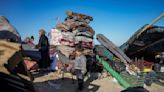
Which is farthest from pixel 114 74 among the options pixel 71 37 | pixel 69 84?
pixel 71 37

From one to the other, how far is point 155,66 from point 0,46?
14.0 m

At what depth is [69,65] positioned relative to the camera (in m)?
11.6

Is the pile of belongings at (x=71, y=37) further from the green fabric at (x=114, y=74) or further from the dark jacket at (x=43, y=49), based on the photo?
the dark jacket at (x=43, y=49)

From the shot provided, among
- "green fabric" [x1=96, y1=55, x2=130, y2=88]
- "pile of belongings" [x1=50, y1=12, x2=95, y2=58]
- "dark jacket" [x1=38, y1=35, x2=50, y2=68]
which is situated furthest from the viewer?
"pile of belongings" [x1=50, y1=12, x2=95, y2=58]

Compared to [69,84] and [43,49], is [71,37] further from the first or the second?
[69,84]

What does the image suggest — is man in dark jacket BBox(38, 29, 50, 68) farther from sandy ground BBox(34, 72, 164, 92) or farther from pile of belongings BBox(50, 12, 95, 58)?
pile of belongings BBox(50, 12, 95, 58)

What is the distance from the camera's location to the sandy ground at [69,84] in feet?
31.4

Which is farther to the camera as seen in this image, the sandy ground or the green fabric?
the green fabric

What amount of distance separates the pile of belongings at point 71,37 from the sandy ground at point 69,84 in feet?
6.08

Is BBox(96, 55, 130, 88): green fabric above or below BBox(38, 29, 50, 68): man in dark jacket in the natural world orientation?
below

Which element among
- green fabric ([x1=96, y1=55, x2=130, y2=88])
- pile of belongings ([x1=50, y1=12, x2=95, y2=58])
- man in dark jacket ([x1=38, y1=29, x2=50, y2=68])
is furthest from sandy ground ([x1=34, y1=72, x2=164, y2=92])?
pile of belongings ([x1=50, y1=12, x2=95, y2=58])

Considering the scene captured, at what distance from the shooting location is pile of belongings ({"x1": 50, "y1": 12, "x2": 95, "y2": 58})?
1295 centimetres

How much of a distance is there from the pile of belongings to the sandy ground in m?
1.85

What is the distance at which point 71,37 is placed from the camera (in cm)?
1308
